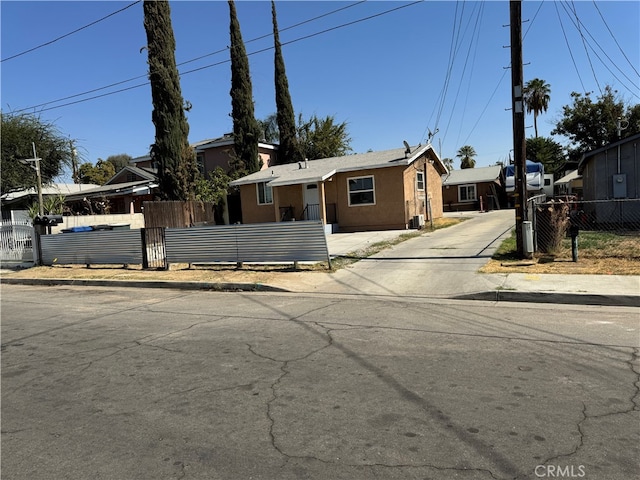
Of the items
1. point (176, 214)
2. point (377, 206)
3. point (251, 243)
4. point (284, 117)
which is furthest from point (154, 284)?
point (284, 117)

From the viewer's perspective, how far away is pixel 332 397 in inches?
157

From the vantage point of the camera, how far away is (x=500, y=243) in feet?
44.5

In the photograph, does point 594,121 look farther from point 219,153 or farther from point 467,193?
point 219,153

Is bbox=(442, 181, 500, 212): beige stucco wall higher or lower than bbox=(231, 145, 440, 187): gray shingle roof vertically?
lower

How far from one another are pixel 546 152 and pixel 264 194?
152ft

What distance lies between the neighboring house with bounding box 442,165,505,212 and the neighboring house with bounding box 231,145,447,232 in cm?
1476

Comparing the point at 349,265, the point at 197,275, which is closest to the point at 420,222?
the point at 349,265

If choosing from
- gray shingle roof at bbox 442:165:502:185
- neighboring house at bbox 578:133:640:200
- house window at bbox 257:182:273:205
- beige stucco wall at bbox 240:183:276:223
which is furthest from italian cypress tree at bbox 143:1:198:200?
gray shingle roof at bbox 442:165:502:185

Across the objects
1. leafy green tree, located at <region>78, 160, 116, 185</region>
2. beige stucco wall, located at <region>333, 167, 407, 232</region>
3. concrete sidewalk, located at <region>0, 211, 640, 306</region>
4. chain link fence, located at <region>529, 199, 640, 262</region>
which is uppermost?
leafy green tree, located at <region>78, 160, 116, 185</region>

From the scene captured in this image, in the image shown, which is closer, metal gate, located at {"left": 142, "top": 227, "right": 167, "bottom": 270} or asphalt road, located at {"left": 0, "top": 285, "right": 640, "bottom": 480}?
asphalt road, located at {"left": 0, "top": 285, "right": 640, "bottom": 480}

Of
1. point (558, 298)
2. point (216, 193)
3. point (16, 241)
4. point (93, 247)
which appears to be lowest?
point (558, 298)

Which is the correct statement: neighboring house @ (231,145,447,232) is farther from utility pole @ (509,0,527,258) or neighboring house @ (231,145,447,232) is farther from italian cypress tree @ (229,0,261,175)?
utility pole @ (509,0,527,258)

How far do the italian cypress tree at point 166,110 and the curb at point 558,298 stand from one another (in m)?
17.7

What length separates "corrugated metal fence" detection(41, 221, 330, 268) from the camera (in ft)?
→ 37.7
